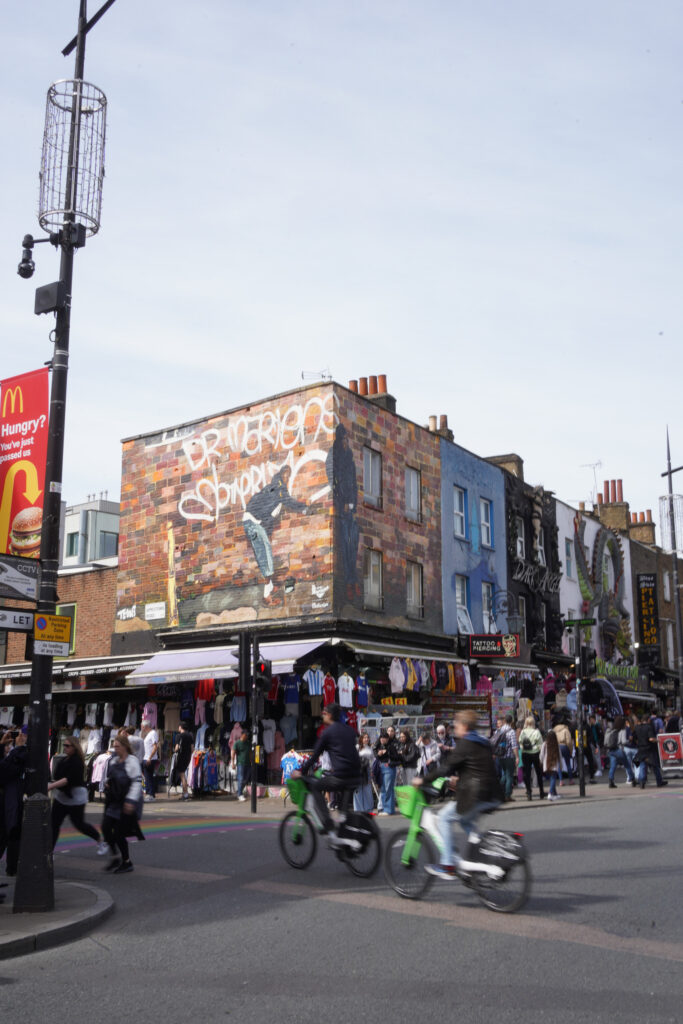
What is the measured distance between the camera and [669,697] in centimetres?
4703

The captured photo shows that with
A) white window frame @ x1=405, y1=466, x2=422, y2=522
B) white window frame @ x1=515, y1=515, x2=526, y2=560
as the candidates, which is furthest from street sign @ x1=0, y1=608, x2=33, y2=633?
white window frame @ x1=515, y1=515, x2=526, y2=560

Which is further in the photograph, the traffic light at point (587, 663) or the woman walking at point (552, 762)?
the traffic light at point (587, 663)

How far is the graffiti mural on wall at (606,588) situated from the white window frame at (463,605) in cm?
1016

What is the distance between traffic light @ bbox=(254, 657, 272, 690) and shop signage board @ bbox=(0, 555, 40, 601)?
394 inches

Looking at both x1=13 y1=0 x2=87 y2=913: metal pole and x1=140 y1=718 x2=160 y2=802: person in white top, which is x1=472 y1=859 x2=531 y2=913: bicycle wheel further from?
x1=140 y1=718 x2=160 y2=802: person in white top

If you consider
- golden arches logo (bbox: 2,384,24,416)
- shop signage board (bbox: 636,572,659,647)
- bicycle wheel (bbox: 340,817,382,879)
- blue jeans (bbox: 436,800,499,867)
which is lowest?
bicycle wheel (bbox: 340,817,382,879)

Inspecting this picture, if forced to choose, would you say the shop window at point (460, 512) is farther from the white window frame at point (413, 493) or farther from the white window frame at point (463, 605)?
the white window frame at point (413, 493)

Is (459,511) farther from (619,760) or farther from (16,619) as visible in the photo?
(16,619)

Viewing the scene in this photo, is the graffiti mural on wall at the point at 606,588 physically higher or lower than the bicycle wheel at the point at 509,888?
higher

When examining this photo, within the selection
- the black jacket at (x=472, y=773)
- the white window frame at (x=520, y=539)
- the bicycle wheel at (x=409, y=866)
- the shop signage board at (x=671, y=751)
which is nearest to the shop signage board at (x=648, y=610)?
the white window frame at (x=520, y=539)

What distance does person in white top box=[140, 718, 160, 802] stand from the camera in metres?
22.1

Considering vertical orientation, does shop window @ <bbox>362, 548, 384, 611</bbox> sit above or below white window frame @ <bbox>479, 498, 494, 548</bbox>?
below

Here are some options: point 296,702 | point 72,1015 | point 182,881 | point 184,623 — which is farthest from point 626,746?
point 72,1015

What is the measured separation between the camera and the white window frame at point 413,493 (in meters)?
28.1
